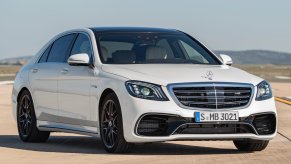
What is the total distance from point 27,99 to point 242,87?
391 cm

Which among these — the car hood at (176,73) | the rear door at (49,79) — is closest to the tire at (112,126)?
the car hood at (176,73)

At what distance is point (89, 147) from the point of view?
12.8 m

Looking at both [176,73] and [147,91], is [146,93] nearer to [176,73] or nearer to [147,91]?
[147,91]

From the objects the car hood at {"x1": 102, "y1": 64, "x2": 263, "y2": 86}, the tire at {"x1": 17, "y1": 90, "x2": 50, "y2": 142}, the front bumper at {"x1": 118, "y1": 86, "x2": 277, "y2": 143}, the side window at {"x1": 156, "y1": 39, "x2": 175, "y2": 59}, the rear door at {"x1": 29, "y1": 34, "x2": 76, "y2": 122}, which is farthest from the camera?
the tire at {"x1": 17, "y1": 90, "x2": 50, "y2": 142}

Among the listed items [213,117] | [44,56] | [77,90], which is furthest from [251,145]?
[44,56]

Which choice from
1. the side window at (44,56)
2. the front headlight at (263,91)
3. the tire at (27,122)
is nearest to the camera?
the front headlight at (263,91)

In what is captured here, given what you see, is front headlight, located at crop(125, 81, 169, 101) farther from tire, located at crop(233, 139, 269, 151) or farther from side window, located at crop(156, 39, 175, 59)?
side window, located at crop(156, 39, 175, 59)

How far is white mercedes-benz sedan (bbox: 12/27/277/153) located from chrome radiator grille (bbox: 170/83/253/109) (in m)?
0.01

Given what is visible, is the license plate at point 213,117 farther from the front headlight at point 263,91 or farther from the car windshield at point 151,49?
the car windshield at point 151,49

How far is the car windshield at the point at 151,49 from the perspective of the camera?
40.5 feet

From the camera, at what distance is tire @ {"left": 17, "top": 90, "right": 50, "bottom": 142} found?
13.8 metres

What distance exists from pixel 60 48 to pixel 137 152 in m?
2.72

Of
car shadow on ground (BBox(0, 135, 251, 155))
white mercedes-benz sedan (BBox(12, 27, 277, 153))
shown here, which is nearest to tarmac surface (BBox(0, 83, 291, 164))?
car shadow on ground (BBox(0, 135, 251, 155))

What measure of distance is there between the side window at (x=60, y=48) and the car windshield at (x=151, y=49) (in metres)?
0.85
